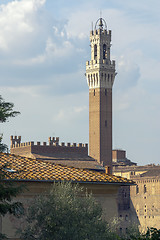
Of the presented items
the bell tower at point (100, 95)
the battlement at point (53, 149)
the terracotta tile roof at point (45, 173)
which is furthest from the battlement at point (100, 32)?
the terracotta tile roof at point (45, 173)

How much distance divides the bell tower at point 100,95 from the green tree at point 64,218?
85905 mm

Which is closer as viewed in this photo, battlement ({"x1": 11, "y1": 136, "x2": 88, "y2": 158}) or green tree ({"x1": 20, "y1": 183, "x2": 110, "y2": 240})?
green tree ({"x1": 20, "y1": 183, "x2": 110, "y2": 240})

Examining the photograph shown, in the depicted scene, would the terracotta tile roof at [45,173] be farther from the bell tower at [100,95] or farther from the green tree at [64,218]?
the bell tower at [100,95]

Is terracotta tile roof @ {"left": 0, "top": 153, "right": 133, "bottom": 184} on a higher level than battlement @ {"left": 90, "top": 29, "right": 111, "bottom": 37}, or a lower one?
lower

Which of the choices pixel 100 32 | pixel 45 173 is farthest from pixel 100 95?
pixel 45 173

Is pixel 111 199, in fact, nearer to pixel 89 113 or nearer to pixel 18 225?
pixel 18 225

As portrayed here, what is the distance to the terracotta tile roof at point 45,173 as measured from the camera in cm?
1962

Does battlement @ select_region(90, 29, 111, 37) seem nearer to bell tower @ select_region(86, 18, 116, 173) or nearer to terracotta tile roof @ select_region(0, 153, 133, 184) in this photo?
bell tower @ select_region(86, 18, 116, 173)

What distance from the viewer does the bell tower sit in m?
107

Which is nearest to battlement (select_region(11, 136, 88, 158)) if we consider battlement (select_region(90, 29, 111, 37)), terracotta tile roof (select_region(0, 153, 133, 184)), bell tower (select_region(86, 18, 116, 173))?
bell tower (select_region(86, 18, 116, 173))

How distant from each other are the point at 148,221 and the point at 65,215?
8913cm

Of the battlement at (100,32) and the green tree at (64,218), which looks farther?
the battlement at (100,32)

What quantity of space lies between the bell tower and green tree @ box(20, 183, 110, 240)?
85905 millimetres

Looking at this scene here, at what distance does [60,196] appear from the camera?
18422 millimetres
